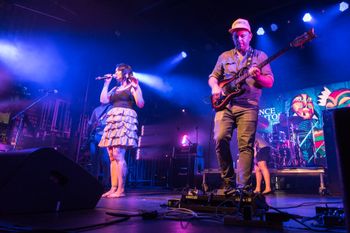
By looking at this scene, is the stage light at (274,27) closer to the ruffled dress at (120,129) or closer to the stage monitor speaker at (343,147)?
the ruffled dress at (120,129)

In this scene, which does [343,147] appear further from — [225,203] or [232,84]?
[232,84]

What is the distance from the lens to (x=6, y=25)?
8633 mm

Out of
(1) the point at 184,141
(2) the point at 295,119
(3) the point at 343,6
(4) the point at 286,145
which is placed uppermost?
(3) the point at 343,6

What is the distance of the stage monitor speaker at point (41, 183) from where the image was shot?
1.91 m

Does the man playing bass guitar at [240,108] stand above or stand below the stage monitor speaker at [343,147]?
above

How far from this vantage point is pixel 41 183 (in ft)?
6.84

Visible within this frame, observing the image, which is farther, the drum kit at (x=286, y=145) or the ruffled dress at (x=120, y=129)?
the drum kit at (x=286, y=145)

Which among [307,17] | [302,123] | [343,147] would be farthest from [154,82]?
[343,147]

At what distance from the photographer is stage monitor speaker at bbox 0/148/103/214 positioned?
191 centimetres

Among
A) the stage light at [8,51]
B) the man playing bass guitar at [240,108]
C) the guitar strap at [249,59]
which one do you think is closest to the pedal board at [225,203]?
the man playing bass guitar at [240,108]

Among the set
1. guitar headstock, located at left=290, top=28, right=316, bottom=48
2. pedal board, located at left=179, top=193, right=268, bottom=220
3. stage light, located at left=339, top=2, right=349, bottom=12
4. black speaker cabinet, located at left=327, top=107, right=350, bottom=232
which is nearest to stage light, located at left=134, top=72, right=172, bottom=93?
stage light, located at left=339, top=2, right=349, bottom=12

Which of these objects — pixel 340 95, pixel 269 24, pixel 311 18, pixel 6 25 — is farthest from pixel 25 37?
pixel 340 95

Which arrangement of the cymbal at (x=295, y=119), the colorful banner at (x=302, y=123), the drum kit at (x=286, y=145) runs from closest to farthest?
the drum kit at (x=286, y=145), the colorful banner at (x=302, y=123), the cymbal at (x=295, y=119)

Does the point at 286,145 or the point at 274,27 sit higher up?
the point at 274,27
